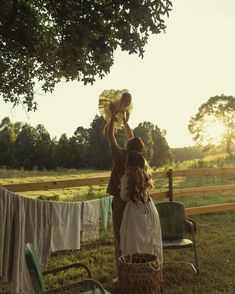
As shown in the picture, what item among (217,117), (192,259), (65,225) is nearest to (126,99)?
(65,225)

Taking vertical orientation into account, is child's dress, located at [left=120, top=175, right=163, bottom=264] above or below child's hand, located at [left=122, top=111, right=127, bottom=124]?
below

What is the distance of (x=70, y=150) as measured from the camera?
59.4m

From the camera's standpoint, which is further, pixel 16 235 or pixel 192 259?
pixel 192 259

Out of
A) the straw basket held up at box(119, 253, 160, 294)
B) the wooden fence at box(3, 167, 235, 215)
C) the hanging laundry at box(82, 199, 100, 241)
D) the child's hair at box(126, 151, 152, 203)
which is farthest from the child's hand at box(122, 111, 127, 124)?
the wooden fence at box(3, 167, 235, 215)

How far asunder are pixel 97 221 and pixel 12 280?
2.36 m

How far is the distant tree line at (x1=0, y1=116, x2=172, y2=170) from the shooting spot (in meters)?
55.7

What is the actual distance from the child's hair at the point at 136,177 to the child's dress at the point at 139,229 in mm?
88

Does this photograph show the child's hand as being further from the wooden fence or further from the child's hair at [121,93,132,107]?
the wooden fence

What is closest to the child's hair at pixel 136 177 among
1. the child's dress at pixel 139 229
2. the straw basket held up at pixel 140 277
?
the child's dress at pixel 139 229

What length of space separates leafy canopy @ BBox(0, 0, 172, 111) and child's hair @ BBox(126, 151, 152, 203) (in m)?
2.46

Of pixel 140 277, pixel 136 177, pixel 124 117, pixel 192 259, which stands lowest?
pixel 192 259

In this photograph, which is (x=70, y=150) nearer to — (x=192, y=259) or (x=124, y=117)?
(x=192, y=259)

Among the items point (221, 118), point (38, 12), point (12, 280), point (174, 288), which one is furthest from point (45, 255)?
point (221, 118)

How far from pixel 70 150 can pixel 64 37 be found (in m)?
51.8
